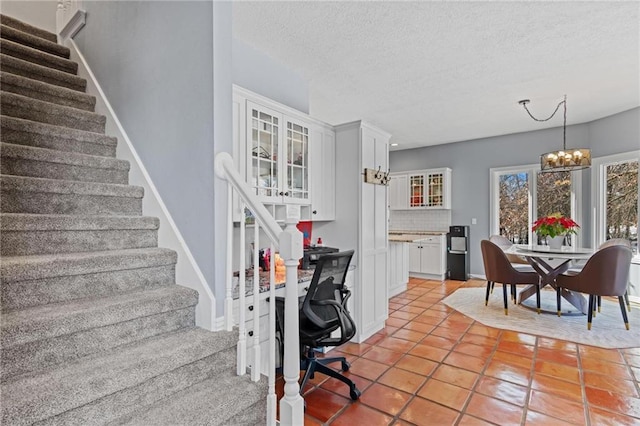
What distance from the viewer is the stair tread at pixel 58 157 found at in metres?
1.72

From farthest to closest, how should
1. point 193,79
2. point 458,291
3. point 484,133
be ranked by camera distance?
point 484,133
point 458,291
point 193,79

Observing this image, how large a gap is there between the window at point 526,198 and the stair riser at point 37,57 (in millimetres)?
6427

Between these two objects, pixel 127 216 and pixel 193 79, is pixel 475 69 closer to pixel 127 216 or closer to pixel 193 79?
pixel 193 79

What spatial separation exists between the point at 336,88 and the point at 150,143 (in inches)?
99.3

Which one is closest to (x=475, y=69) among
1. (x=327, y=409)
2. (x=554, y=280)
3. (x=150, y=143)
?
(x=554, y=280)

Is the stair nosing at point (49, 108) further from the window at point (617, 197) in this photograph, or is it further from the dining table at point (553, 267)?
the window at point (617, 197)

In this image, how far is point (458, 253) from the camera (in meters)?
6.02

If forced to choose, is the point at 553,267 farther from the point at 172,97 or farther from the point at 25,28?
the point at 25,28

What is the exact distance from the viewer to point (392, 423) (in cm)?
193

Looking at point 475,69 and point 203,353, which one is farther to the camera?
point 475,69

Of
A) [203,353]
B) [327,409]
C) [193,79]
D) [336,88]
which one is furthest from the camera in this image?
[336,88]

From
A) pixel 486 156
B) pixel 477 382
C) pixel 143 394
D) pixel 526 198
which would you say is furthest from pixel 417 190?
pixel 143 394

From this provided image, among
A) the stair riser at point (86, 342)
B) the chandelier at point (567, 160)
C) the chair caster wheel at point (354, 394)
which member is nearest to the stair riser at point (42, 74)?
the stair riser at point (86, 342)

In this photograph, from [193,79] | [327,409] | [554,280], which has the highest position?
[193,79]
